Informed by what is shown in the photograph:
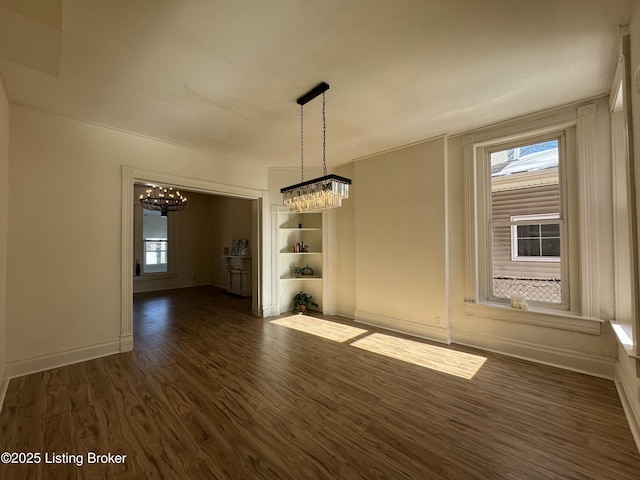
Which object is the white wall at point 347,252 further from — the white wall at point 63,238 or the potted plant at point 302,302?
the white wall at point 63,238

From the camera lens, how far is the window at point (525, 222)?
325 cm

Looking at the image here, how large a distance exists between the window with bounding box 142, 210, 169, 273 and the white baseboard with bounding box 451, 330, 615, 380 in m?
8.75

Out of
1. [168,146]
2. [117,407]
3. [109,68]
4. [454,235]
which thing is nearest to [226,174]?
[168,146]

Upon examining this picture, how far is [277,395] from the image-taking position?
252 cm

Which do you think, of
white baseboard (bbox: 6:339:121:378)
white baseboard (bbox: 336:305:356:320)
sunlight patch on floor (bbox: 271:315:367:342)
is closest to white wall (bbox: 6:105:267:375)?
white baseboard (bbox: 6:339:121:378)

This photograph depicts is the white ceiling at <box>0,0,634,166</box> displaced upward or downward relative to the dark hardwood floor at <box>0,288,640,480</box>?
upward

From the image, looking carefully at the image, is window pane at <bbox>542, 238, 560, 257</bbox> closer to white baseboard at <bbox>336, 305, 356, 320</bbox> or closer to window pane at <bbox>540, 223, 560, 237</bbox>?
window pane at <bbox>540, 223, 560, 237</bbox>

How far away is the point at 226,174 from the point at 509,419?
15.8 feet

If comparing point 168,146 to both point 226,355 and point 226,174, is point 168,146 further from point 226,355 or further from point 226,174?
point 226,355

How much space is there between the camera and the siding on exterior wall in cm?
329

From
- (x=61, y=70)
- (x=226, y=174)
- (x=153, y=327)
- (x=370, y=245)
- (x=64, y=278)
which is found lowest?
(x=153, y=327)

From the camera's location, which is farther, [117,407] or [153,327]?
[153,327]

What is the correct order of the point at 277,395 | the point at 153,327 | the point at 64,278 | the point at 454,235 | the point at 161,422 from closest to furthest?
the point at 161,422
the point at 277,395
the point at 64,278
the point at 454,235
the point at 153,327

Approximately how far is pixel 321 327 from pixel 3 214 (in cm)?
411
